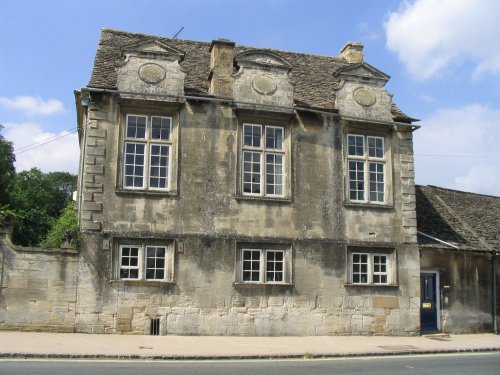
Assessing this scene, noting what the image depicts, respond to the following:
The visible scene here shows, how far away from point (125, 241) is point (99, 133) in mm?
3396

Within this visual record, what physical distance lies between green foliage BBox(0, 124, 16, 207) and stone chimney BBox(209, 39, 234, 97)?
841 inches

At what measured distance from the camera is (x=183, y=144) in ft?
58.0

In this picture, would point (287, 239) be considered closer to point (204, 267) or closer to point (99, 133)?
point (204, 267)

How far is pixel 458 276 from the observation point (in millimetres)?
20141

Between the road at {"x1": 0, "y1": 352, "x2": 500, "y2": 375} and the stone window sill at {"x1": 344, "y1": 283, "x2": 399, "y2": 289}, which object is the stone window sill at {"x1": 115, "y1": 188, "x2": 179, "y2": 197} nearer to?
the road at {"x1": 0, "y1": 352, "x2": 500, "y2": 375}

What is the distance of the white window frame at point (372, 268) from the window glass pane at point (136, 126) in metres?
7.86

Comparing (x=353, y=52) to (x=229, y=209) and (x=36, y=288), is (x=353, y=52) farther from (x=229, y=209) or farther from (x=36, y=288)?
(x=36, y=288)

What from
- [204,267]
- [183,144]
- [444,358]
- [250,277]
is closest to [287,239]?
[250,277]

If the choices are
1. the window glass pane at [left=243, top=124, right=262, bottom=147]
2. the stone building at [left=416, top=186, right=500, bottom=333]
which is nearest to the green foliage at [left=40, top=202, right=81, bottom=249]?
the window glass pane at [left=243, top=124, right=262, bottom=147]

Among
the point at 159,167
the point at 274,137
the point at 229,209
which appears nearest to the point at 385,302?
the point at 229,209

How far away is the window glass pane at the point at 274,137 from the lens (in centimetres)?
1866

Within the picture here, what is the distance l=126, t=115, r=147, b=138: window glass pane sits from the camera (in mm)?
17516

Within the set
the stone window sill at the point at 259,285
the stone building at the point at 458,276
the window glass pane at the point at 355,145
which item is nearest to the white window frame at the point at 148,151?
the stone window sill at the point at 259,285

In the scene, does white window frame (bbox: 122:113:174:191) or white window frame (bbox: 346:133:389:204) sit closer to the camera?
white window frame (bbox: 122:113:174:191)
